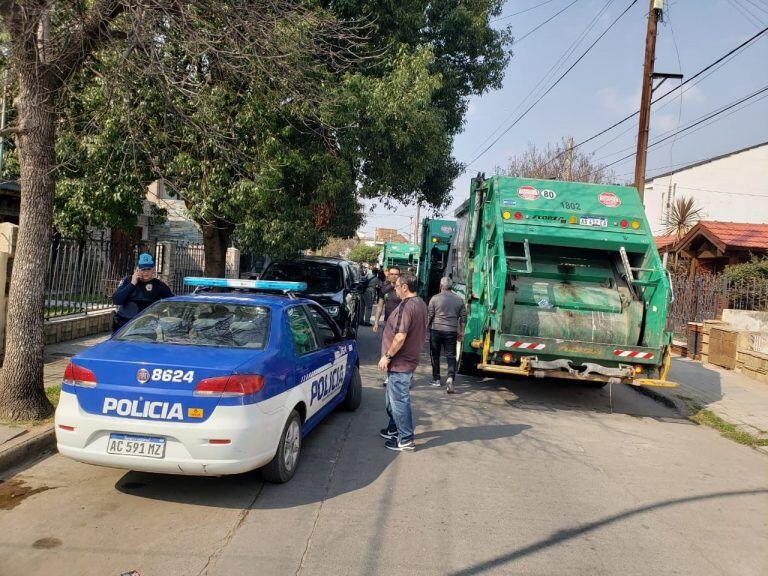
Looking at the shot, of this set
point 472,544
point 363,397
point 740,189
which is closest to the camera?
point 472,544

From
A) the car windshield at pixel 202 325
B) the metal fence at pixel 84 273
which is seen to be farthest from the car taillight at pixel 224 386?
the metal fence at pixel 84 273

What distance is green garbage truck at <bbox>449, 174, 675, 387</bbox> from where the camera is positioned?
7832mm

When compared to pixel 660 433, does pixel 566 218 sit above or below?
above

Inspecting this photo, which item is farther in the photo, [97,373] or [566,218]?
[566,218]

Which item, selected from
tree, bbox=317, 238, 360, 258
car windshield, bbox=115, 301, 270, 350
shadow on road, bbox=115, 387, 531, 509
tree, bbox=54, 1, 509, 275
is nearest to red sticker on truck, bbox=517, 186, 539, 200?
tree, bbox=54, 1, 509, 275

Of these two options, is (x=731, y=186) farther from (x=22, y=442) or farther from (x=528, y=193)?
(x=22, y=442)

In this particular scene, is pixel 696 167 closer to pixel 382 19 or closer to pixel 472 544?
pixel 382 19

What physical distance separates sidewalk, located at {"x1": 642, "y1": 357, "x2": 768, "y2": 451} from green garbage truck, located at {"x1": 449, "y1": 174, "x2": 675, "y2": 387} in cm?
152

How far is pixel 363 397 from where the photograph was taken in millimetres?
8188

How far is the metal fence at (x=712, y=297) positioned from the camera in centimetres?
1396

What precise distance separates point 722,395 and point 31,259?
33.8 feet

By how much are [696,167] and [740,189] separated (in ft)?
8.60

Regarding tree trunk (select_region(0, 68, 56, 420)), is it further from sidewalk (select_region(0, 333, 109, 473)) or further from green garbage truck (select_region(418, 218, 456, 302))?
green garbage truck (select_region(418, 218, 456, 302))

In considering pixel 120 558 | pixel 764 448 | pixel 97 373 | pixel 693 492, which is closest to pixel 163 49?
pixel 97 373
